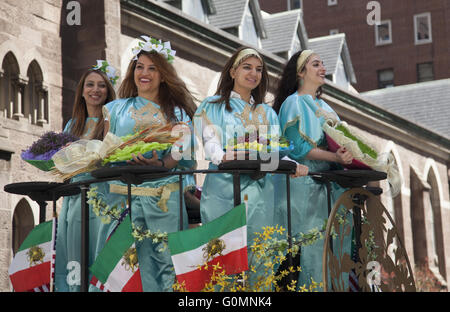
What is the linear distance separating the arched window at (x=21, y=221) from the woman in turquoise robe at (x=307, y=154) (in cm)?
720

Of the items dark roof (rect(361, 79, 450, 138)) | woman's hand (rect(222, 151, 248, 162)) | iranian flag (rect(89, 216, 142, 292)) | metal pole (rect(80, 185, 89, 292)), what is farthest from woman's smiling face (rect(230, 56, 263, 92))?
dark roof (rect(361, 79, 450, 138))

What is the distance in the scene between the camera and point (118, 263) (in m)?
5.50

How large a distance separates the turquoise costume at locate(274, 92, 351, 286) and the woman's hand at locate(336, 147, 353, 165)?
0.30 meters

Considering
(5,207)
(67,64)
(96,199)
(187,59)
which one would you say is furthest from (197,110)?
(187,59)

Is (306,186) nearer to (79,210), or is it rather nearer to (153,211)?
(153,211)

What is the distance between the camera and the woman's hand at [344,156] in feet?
20.1

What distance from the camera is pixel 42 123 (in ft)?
44.8

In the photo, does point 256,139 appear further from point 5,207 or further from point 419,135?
point 419,135

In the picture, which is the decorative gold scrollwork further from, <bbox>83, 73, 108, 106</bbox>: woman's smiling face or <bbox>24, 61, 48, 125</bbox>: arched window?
→ <bbox>24, 61, 48, 125</bbox>: arched window

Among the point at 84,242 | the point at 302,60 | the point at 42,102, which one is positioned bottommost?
the point at 84,242

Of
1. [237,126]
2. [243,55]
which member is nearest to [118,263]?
[237,126]

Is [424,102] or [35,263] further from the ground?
[424,102]

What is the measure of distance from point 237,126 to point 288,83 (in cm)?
100

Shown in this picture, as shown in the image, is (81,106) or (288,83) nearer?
(288,83)
